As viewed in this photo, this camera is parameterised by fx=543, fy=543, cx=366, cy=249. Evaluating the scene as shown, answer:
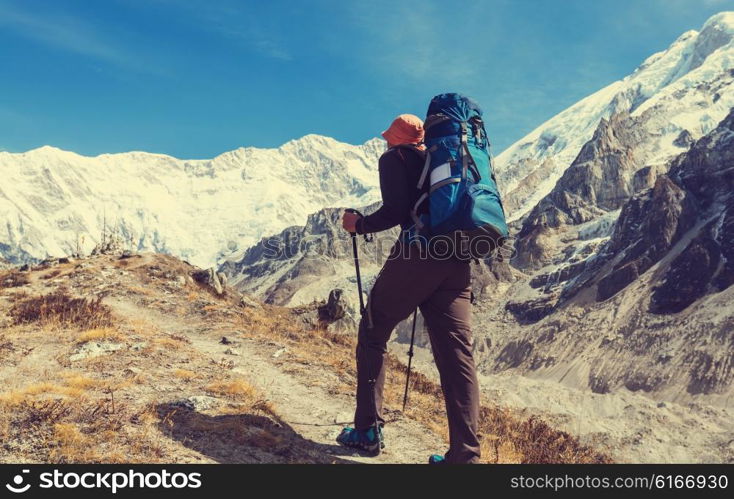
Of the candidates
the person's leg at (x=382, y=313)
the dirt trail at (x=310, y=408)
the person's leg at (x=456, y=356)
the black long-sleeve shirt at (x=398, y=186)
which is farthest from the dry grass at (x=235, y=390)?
the black long-sleeve shirt at (x=398, y=186)

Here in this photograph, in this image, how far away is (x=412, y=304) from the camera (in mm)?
5086

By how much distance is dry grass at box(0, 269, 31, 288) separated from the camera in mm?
17000

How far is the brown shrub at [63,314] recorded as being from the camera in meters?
9.65

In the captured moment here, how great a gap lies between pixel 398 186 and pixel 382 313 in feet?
4.04

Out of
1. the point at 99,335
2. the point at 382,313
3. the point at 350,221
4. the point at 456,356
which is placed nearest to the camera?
the point at 456,356

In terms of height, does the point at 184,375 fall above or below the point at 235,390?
above

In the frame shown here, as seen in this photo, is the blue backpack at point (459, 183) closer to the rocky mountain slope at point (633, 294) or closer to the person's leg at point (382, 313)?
the person's leg at point (382, 313)

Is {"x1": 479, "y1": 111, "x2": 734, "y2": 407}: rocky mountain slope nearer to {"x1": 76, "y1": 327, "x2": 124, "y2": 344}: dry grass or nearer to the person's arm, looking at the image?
{"x1": 76, "y1": 327, "x2": 124, "y2": 344}: dry grass

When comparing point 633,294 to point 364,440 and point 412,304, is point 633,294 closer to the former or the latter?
point 364,440

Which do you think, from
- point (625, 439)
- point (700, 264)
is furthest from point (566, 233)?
point (625, 439)

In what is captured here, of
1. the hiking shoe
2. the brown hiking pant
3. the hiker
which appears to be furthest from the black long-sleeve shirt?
the hiking shoe

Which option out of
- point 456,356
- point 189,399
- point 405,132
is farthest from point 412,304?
point 189,399
